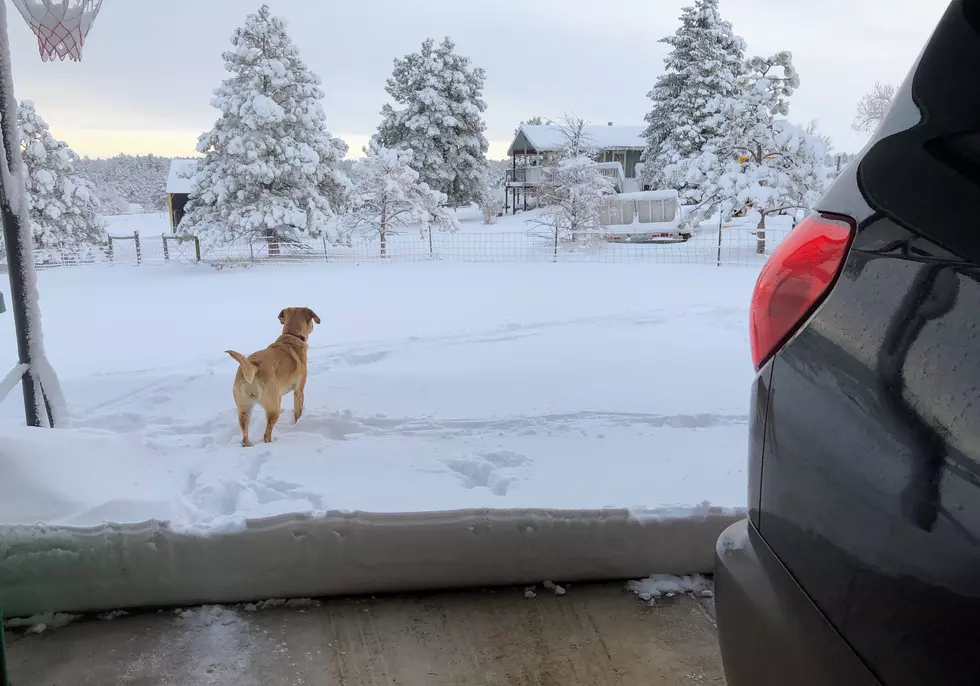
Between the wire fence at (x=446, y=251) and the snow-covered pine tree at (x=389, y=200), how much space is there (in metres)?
0.48

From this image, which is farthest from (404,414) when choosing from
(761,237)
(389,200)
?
(389,200)

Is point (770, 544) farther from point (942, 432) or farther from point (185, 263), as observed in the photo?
point (185, 263)

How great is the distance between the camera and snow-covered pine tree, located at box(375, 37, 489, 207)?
25625 mm

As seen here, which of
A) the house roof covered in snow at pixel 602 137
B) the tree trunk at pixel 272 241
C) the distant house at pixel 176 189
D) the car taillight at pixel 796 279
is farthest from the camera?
the house roof covered in snow at pixel 602 137

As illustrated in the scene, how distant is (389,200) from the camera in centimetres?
2008

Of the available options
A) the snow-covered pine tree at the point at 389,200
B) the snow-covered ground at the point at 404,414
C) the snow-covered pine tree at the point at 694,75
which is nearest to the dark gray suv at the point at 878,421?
the snow-covered ground at the point at 404,414

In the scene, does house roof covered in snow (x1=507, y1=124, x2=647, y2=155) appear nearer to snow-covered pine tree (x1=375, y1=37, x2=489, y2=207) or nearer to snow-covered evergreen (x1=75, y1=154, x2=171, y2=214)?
snow-covered pine tree (x1=375, y1=37, x2=489, y2=207)

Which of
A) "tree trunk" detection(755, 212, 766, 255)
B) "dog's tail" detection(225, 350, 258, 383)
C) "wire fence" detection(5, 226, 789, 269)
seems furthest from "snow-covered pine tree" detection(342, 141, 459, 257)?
"dog's tail" detection(225, 350, 258, 383)

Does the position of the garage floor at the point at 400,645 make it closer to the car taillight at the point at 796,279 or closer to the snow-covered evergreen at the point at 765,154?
the car taillight at the point at 796,279

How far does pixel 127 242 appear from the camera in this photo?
19.8 metres

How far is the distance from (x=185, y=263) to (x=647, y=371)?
16.1 m

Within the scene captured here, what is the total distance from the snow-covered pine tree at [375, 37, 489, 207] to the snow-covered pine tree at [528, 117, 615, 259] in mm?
7475

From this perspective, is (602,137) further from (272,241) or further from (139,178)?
(139,178)

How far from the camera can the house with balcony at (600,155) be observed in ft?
96.5
